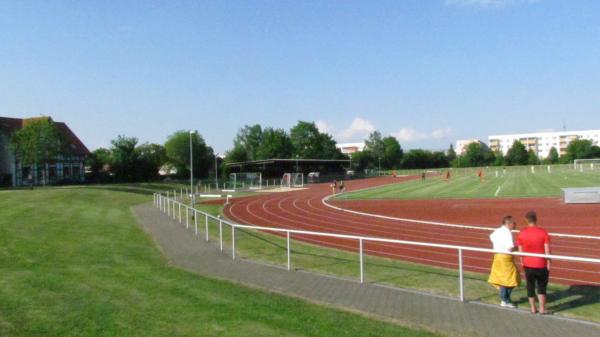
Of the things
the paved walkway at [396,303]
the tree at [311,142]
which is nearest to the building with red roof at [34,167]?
the paved walkway at [396,303]

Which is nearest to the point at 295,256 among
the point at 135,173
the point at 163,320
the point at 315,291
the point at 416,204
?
the point at 315,291

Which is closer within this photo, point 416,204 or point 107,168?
point 416,204

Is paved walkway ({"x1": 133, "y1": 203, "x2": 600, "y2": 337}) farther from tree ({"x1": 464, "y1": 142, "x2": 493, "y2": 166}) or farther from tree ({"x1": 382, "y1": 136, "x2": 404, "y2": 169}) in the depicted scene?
tree ({"x1": 382, "y1": 136, "x2": 404, "y2": 169})

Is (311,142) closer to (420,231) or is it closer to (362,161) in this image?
(362,161)

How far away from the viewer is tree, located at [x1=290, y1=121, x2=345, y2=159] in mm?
114688

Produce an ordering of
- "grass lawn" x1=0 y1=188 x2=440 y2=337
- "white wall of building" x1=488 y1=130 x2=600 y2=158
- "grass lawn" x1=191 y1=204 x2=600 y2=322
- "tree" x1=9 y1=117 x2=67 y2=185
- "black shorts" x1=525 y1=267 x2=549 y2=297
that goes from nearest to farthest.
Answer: "grass lawn" x1=0 y1=188 x2=440 y2=337, "black shorts" x1=525 y1=267 x2=549 y2=297, "grass lawn" x1=191 y1=204 x2=600 y2=322, "tree" x1=9 y1=117 x2=67 y2=185, "white wall of building" x1=488 y1=130 x2=600 y2=158

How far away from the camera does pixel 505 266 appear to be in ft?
23.6

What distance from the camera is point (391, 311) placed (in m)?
6.90

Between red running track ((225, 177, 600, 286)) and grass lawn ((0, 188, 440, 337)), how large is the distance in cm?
529

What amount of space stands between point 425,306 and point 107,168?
67774 mm

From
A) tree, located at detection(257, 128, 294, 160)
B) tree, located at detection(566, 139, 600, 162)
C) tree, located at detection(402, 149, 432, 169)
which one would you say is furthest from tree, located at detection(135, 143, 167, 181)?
tree, located at detection(566, 139, 600, 162)

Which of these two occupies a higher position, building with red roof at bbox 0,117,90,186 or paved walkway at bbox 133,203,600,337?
building with red roof at bbox 0,117,90,186

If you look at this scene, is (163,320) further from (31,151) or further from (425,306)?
(31,151)

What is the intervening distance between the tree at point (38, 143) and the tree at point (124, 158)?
14.4 meters
